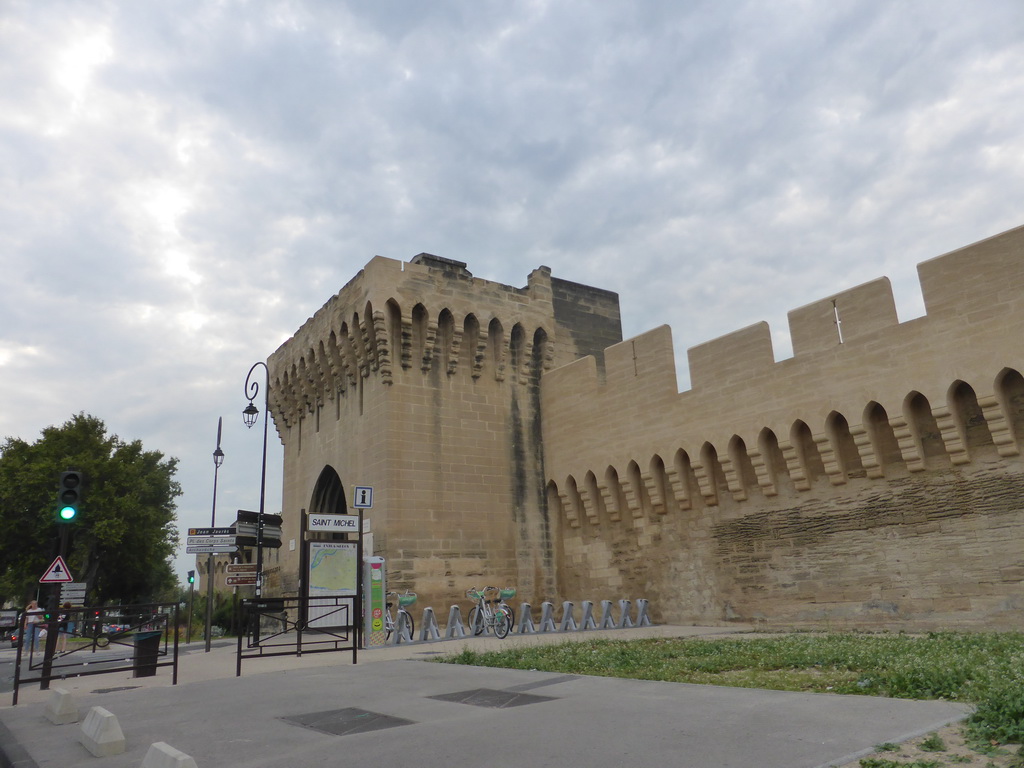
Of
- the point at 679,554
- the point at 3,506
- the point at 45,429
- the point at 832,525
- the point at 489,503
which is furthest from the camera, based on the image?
the point at 45,429

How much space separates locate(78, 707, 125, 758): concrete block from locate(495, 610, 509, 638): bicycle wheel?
371 inches

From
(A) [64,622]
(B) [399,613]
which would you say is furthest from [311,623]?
(A) [64,622]

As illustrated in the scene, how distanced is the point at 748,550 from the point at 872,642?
19.4ft

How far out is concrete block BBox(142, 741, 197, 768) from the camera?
11.2 feet

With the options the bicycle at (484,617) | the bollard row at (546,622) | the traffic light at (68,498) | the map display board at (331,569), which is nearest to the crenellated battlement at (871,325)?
the bollard row at (546,622)

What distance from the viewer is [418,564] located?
16938 mm

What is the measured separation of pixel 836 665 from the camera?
7.02 meters

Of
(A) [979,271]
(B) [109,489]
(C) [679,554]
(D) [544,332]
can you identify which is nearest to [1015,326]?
(A) [979,271]

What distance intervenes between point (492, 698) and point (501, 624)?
807 centimetres

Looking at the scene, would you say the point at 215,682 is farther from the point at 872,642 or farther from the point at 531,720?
the point at 872,642

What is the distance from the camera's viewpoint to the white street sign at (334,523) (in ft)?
42.0

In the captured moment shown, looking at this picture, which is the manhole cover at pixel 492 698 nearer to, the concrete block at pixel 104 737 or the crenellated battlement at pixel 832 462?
the concrete block at pixel 104 737

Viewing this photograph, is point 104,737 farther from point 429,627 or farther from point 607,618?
point 607,618

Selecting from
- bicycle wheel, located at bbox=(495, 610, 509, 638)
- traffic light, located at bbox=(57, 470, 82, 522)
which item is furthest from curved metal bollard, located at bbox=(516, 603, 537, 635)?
traffic light, located at bbox=(57, 470, 82, 522)
